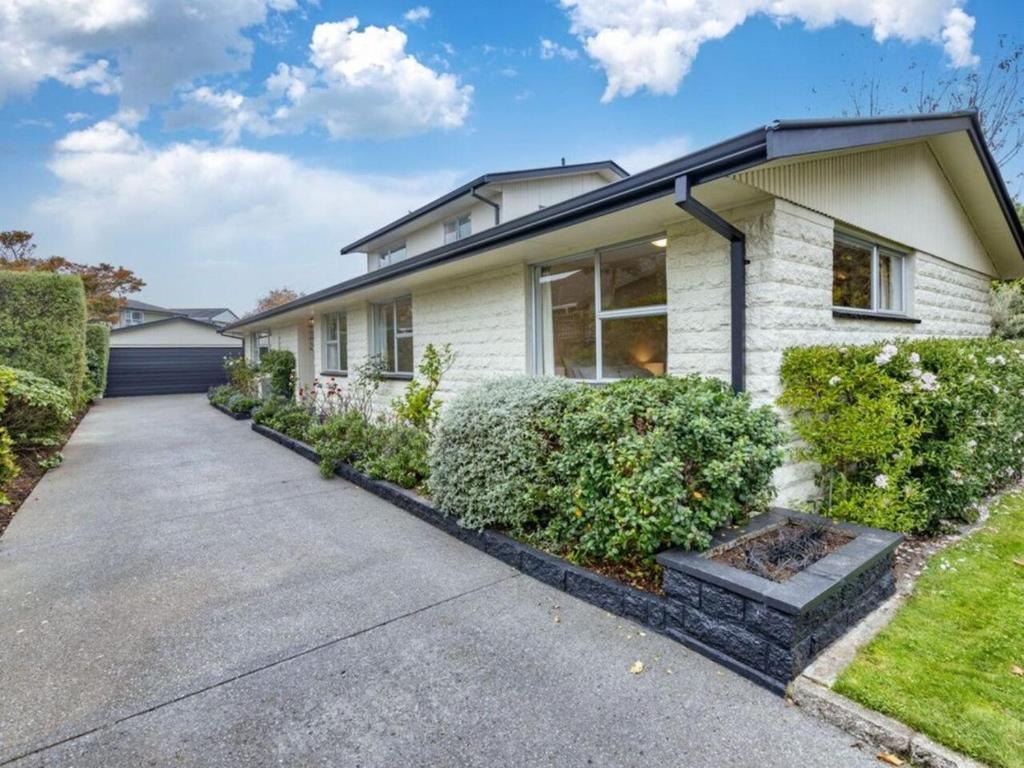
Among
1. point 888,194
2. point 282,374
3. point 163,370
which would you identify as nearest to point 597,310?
point 888,194

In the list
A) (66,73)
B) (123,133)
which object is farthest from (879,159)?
(123,133)

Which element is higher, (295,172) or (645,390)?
(295,172)

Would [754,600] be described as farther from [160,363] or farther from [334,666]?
[160,363]

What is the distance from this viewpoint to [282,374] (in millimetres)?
13812

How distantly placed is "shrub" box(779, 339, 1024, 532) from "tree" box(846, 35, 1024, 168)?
42.3 feet

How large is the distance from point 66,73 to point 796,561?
15.0 m

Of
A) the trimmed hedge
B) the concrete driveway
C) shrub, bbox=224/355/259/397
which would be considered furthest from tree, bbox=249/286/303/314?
the trimmed hedge

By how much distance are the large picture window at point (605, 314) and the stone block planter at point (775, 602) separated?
7.89ft

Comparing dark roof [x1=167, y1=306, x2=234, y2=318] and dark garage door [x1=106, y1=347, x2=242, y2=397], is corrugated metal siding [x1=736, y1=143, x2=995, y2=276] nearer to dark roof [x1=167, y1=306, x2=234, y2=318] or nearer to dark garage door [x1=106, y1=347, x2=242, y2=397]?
dark garage door [x1=106, y1=347, x2=242, y2=397]

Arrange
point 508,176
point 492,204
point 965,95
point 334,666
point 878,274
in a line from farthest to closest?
point 965,95, point 492,204, point 508,176, point 878,274, point 334,666

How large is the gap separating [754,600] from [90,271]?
35.9m

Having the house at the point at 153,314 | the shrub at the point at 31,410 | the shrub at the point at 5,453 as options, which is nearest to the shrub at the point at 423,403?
the shrub at the point at 5,453

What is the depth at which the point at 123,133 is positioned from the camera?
1244 cm

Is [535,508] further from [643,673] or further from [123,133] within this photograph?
[123,133]
